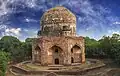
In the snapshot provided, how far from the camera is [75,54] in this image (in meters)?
29.0

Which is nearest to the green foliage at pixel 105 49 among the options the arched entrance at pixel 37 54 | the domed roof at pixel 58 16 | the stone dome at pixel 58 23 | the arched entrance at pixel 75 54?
the arched entrance at pixel 75 54

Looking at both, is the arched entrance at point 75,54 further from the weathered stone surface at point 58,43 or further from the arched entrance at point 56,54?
the arched entrance at point 56,54

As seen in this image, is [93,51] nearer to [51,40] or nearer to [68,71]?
[51,40]

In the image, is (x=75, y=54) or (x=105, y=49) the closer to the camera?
(x=75, y=54)

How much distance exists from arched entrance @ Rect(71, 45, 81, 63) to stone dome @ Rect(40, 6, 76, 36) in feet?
6.87

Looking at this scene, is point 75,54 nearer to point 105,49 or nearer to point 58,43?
point 58,43

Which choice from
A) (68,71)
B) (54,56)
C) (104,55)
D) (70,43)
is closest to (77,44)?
(70,43)

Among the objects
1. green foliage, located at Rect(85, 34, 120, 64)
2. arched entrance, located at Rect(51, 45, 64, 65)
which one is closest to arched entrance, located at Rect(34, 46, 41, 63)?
arched entrance, located at Rect(51, 45, 64, 65)

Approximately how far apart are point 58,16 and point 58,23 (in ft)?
3.01

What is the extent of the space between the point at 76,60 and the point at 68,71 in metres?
5.22

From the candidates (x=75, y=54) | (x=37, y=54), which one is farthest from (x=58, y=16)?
(x=37, y=54)

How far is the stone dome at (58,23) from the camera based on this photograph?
29.6 meters

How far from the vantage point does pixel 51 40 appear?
27.9 meters

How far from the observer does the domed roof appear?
29.7m
